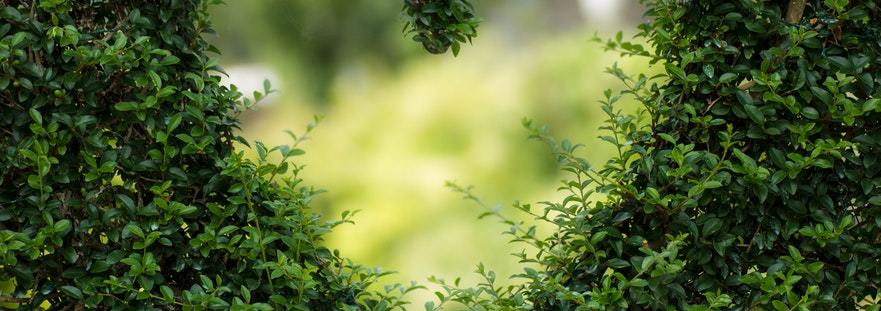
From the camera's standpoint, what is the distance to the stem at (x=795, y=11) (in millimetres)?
1896

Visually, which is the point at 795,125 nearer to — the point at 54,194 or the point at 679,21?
the point at 679,21

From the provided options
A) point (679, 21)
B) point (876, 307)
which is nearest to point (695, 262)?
point (876, 307)

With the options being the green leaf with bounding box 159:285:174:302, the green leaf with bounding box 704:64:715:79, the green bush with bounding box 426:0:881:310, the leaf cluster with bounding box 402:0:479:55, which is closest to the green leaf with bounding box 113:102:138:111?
the green leaf with bounding box 159:285:174:302

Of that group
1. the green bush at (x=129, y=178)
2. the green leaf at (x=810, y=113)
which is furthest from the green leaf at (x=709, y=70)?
the green bush at (x=129, y=178)

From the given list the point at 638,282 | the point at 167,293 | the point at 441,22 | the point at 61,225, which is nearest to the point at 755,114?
the point at 638,282

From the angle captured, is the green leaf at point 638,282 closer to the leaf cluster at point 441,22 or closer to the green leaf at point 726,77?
the green leaf at point 726,77

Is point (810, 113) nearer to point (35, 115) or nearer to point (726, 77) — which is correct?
point (726, 77)

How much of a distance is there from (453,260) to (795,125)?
4.15 meters

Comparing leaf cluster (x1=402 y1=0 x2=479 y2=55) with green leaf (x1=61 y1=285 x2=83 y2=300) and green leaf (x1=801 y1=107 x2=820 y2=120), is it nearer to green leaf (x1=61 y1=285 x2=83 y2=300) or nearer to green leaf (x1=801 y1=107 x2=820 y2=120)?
green leaf (x1=801 y1=107 x2=820 y2=120)

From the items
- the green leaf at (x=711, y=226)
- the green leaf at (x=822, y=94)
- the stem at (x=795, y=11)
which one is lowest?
the green leaf at (x=711, y=226)

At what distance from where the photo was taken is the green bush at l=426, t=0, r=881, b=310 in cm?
183

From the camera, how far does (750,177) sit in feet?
5.96

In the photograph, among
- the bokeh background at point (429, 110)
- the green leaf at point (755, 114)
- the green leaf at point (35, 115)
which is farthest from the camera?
the bokeh background at point (429, 110)

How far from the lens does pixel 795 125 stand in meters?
1.85
